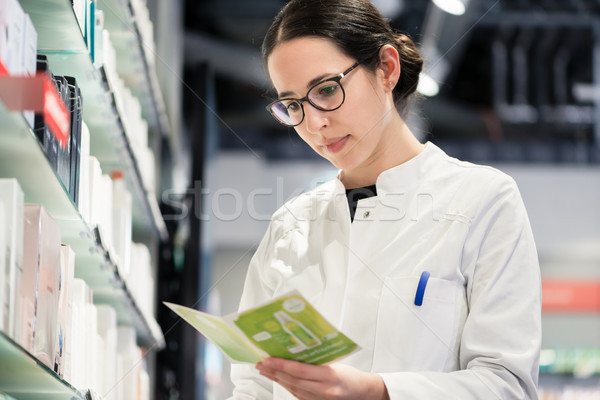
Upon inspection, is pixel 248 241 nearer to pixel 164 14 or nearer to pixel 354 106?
pixel 164 14

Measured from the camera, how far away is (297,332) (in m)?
1.38

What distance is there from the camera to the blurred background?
734cm

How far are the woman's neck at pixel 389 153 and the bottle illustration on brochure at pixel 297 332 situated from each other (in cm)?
66

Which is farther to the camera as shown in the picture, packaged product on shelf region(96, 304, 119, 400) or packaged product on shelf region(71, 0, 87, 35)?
packaged product on shelf region(96, 304, 119, 400)

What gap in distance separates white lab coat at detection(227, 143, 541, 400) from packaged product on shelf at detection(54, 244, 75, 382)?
43 centimetres

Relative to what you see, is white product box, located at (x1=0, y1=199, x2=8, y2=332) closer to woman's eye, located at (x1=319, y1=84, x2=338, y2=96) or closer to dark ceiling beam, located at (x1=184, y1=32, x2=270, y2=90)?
woman's eye, located at (x1=319, y1=84, x2=338, y2=96)

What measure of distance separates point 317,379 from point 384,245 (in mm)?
467

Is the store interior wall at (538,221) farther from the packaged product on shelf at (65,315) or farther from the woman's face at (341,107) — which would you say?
the woman's face at (341,107)

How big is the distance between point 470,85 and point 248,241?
308cm

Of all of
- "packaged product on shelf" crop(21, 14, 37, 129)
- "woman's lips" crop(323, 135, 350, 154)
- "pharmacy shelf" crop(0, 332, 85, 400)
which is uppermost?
"packaged product on shelf" crop(21, 14, 37, 129)

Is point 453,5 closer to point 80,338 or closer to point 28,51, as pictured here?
point 80,338

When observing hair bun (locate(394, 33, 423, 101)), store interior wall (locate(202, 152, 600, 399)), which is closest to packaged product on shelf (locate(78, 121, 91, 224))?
hair bun (locate(394, 33, 423, 101))

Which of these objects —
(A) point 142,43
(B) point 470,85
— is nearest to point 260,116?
(B) point 470,85

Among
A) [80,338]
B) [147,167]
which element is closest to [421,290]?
[80,338]
